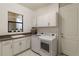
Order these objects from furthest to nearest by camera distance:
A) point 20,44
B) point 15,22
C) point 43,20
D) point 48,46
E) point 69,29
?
point 15,22 → point 43,20 → point 20,44 → point 69,29 → point 48,46

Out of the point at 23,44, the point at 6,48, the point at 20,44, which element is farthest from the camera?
the point at 23,44

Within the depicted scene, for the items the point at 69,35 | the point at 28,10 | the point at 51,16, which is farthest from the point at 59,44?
the point at 28,10

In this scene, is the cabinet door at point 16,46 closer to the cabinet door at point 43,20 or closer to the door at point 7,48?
the door at point 7,48

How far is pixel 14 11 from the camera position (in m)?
2.86

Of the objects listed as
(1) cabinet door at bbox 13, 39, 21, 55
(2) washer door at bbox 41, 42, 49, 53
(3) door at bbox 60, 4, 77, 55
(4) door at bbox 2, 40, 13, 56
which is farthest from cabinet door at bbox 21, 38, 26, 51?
(3) door at bbox 60, 4, 77, 55

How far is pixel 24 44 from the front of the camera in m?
2.89

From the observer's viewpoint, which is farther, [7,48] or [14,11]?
[14,11]

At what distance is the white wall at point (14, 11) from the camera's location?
2234mm

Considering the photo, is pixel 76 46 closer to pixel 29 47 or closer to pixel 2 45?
pixel 29 47

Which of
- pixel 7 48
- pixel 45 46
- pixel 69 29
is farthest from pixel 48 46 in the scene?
pixel 7 48

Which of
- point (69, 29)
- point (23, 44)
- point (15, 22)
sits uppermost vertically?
point (15, 22)

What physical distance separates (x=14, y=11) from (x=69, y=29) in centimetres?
221

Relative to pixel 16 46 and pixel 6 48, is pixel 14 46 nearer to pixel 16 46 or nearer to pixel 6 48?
pixel 16 46

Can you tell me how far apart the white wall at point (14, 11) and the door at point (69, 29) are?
68.9 inches
